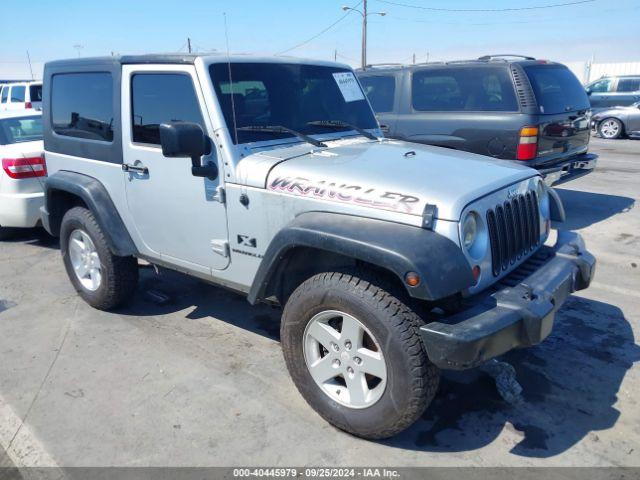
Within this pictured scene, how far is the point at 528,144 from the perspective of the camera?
6.42m

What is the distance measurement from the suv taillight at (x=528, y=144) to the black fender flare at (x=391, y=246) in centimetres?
439

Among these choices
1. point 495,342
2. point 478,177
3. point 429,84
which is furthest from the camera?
point 429,84

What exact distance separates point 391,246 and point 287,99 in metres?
1.72

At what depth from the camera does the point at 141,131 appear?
12.6 feet

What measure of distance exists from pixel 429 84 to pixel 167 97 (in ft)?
15.5

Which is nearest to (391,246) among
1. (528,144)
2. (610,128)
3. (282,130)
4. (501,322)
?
(501,322)

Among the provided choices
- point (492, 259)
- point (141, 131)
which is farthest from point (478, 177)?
point (141, 131)

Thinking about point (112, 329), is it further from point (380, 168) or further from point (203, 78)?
point (380, 168)

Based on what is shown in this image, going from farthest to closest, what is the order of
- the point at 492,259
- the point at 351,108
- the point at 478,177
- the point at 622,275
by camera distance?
the point at 622,275 → the point at 351,108 → the point at 478,177 → the point at 492,259

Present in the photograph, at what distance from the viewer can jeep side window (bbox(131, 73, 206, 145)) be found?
350cm

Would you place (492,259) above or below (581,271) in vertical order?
above

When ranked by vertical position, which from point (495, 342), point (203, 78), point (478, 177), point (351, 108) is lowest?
point (495, 342)

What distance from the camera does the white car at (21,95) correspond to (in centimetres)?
1574

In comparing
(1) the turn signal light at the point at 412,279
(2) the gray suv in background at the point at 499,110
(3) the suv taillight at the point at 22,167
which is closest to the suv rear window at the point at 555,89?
(2) the gray suv in background at the point at 499,110
